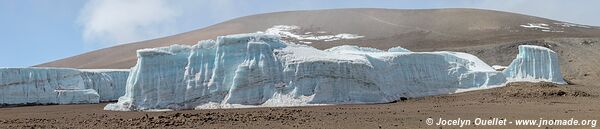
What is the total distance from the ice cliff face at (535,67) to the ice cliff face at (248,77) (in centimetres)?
1209

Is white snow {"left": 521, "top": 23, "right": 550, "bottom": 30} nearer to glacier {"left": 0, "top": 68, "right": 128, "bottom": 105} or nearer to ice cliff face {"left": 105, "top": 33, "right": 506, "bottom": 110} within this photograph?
glacier {"left": 0, "top": 68, "right": 128, "bottom": 105}

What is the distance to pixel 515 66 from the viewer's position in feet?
133

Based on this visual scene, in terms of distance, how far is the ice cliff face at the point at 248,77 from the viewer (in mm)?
28953

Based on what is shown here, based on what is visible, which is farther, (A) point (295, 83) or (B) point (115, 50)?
(B) point (115, 50)

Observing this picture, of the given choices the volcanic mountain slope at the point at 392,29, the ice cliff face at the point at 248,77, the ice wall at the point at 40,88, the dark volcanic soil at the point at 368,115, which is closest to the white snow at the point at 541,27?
the volcanic mountain slope at the point at 392,29

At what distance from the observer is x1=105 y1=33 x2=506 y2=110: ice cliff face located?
2895 centimetres

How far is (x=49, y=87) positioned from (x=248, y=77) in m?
18.9

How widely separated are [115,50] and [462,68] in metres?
86.9

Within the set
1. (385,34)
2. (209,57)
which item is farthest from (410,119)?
(385,34)

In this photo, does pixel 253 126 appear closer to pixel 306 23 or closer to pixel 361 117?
pixel 361 117

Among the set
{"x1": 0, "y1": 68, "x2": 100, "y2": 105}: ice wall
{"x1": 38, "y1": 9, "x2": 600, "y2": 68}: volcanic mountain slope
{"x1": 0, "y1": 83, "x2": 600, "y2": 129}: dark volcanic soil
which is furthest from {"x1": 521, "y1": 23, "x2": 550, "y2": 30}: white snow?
{"x1": 0, "y1": 68, "x2": 100, "y2": 105}: ice wall

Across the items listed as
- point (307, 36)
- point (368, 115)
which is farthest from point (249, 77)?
point (307, 36)

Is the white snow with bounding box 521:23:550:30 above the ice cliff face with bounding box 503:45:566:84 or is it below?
above

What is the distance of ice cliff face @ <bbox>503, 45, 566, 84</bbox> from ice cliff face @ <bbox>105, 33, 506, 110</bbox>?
1209cm
